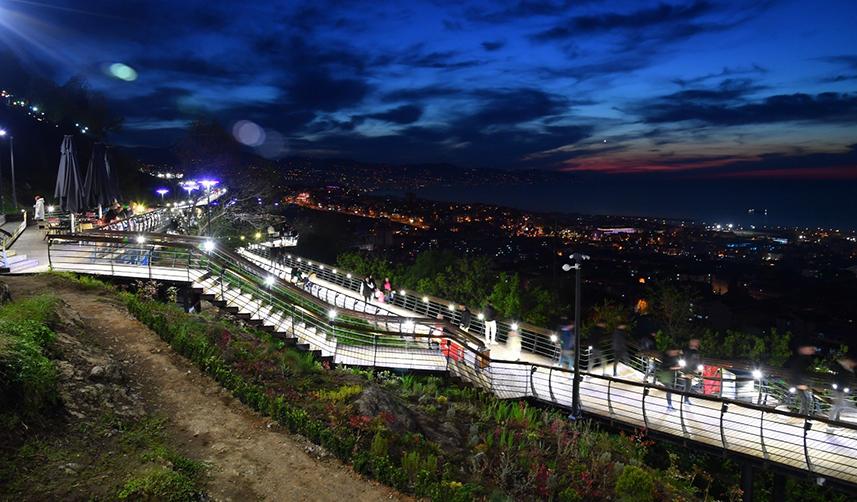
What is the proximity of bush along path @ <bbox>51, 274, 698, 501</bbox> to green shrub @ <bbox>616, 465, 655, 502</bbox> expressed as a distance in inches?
0.6

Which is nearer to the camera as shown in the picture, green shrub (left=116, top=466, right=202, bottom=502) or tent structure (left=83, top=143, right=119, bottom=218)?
green shrub (left=116, top=466, right=202, bottom=502)

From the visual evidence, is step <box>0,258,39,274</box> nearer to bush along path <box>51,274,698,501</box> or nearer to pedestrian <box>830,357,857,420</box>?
bush along path <box>51,274,698,501</box>

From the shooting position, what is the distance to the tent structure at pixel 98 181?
18406 mm

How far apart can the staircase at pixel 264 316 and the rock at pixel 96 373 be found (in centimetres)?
533

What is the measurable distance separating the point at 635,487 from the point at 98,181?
20.5 meters

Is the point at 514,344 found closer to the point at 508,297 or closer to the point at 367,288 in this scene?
the point at 367,288

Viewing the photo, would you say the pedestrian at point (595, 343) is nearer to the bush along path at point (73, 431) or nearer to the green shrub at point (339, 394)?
the green shrub at point (339, 394)

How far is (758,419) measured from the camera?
1067cm

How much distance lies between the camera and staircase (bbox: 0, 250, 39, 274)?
41.1 ft

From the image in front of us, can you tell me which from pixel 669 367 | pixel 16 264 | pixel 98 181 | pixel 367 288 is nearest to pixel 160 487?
pixel 16 264

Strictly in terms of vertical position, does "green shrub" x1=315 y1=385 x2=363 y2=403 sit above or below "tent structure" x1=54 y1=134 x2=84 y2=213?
below

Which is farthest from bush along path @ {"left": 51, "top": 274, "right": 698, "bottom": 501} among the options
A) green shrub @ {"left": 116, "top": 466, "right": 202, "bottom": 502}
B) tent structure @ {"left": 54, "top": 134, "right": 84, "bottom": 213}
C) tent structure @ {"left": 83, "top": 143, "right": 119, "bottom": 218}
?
tent structure @ {"left": 83, "top": 143, "right": 119, "bottom": 218}

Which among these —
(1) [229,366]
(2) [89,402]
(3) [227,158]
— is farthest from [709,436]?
(3) [227,158]

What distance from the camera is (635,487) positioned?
7477 millimetres
